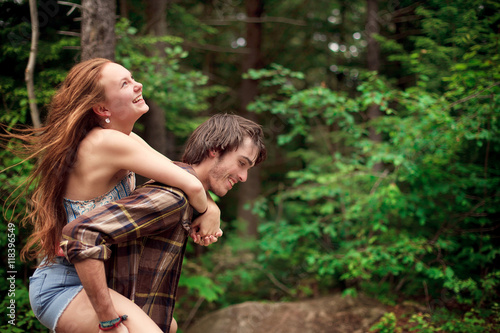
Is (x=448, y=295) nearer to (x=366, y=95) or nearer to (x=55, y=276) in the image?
(x=366, y=95)

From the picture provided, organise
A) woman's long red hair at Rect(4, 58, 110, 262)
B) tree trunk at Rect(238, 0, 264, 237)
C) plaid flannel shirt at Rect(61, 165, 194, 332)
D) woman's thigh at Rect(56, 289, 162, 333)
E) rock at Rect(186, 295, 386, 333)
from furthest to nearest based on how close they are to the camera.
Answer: tree trunk at Rect(238, 0, 264, 237)
rock at Rect(186, 295, 386, 333)
woman's long red hair at Rect(4, 58, 110, 262)
woman's thigh at Rect(56, 289, 162, 333)
plaid flannel shirt at Rect(61, 165, 194, 332)

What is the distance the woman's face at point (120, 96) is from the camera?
64.7 inches

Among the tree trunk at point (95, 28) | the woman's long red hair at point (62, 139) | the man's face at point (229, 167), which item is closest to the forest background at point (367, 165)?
the tree trunk at point (95, 28)

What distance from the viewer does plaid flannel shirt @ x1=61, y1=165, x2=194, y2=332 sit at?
1.35 m

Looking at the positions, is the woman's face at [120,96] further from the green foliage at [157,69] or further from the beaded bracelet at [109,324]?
the green foliage at [157,69]

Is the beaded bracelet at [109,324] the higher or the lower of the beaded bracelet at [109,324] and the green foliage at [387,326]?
Result: the higher

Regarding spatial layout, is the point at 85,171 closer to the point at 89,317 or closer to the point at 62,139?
the point at 62,139

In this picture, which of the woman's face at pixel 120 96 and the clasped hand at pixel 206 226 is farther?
the clasped hand at pixel 206 226

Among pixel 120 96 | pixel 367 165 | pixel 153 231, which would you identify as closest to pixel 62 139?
pixel 120 96

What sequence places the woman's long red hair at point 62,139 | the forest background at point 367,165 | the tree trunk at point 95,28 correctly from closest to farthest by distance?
the woman's long red hair at point 62,139
the tree trunk at point 95,28
the forest background at point 367,165

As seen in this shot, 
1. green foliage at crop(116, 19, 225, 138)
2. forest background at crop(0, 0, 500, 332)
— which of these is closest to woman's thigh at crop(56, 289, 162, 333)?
forest background at crop(0, 0, 500, 332)

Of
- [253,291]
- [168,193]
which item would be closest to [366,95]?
[168,193]

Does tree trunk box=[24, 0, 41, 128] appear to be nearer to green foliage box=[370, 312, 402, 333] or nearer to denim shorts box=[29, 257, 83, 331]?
denim shorts box=[29, 257, 83, 331]

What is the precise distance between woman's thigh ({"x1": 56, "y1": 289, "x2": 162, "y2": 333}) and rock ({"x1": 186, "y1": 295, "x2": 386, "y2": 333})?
3178 millimetres
